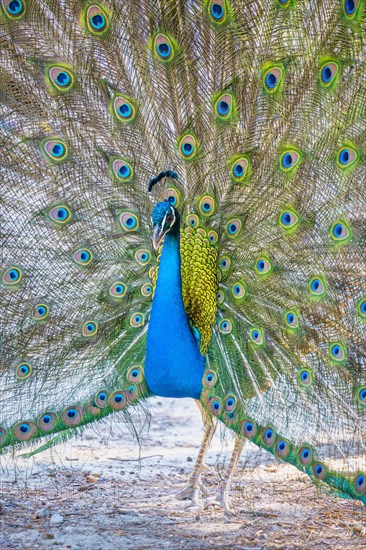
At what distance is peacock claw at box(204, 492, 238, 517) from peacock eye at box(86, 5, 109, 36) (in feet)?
7.86

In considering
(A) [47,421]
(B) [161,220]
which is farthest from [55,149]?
(A) [47,421]

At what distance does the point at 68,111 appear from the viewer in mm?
3590

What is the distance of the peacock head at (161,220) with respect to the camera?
3.24 m

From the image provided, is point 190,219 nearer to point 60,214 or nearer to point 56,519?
point 60,214

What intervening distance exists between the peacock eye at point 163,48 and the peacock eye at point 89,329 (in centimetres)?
129

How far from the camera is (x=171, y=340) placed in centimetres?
354

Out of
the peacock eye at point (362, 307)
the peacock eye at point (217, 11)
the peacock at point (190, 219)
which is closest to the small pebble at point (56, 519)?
the peacock at point (190, 219)

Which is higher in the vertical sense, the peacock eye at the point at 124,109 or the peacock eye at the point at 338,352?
the peacock eye at the point at 124,109

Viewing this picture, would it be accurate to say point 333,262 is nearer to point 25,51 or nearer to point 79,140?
point 79,140

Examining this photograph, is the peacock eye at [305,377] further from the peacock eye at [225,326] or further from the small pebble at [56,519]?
the small pebble at [56,519]

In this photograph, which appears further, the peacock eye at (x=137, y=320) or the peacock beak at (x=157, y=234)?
the peacock eye at (x=137, y=320)

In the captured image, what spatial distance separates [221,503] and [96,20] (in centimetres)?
248

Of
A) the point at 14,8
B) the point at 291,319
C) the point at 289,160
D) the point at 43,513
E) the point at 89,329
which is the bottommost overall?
the point at 43,513

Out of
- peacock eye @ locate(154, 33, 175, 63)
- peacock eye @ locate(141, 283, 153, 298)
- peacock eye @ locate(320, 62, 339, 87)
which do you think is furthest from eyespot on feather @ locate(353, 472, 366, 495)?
peacock eye @ locate(154, 33, 175, 63)
